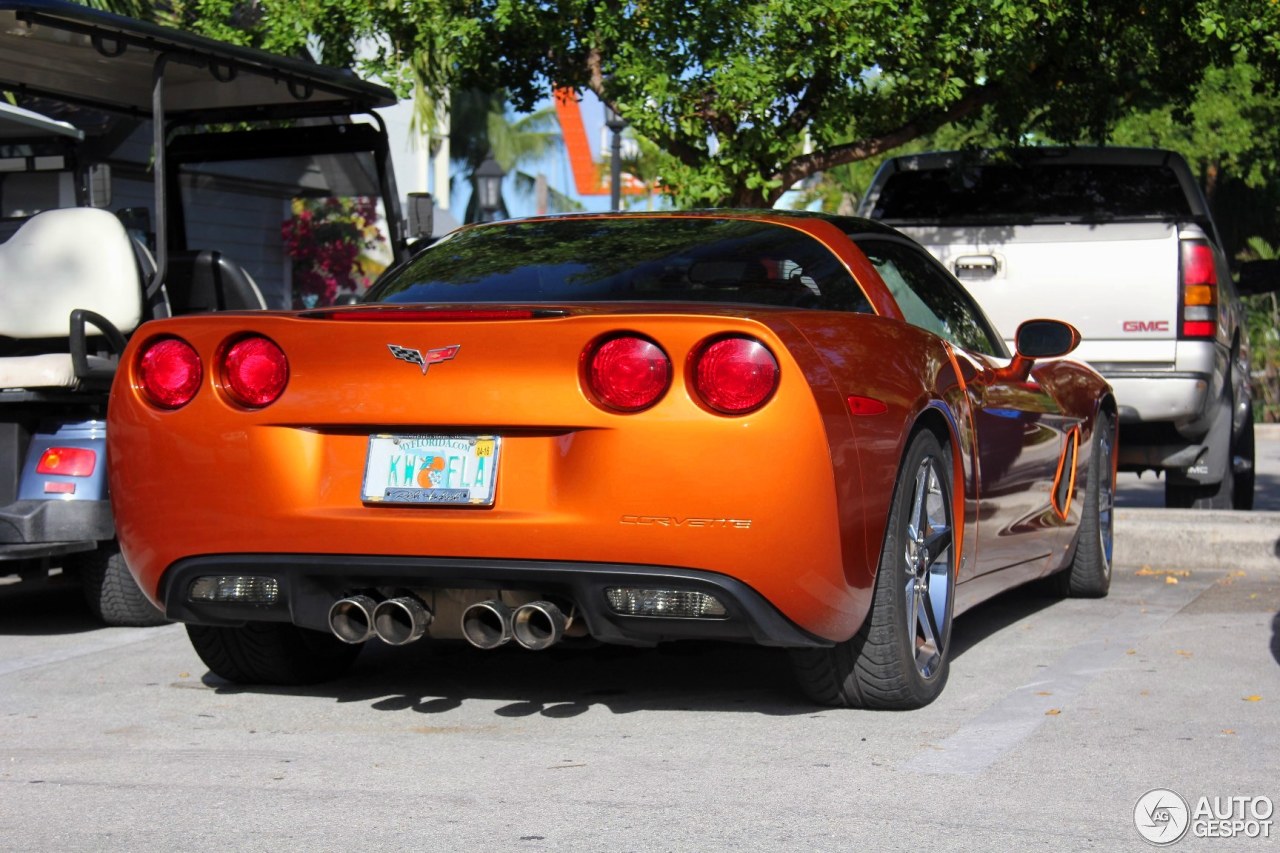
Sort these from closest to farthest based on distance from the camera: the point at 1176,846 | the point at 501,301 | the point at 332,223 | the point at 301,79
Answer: the point at 1176,846, the point at 501,301, the point at 301,79, the point at 332,223

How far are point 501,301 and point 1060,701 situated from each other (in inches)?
75.8

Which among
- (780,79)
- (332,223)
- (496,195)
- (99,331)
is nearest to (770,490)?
(99,331)

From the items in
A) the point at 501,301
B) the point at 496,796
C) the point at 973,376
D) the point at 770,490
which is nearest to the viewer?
the point at 496,796

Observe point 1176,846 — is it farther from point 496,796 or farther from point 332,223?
point 332,223

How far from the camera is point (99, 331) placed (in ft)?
21.8

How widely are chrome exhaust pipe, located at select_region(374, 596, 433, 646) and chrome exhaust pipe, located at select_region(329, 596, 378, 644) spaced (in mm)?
24

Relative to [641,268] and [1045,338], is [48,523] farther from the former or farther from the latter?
[1045,338]

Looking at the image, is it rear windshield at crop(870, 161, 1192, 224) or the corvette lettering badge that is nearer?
the corvette lettering badge

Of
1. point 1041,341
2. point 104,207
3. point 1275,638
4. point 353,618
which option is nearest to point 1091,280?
point 1041,341

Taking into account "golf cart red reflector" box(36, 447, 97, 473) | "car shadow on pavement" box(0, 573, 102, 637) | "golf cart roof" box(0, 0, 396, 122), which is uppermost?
"golf cart roof" box(0, 0, 396, 122)

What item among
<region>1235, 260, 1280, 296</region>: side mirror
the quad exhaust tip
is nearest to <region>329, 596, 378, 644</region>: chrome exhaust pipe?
the quad exhaust tip

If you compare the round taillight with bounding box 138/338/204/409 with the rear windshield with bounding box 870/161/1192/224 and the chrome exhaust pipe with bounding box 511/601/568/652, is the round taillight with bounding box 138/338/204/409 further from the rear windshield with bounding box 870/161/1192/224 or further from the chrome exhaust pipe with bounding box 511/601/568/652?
the rear windshield with bounding box 870/161/1192/224

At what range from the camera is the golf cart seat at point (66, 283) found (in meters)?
6.58

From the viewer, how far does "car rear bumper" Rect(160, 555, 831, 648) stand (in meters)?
4.45
